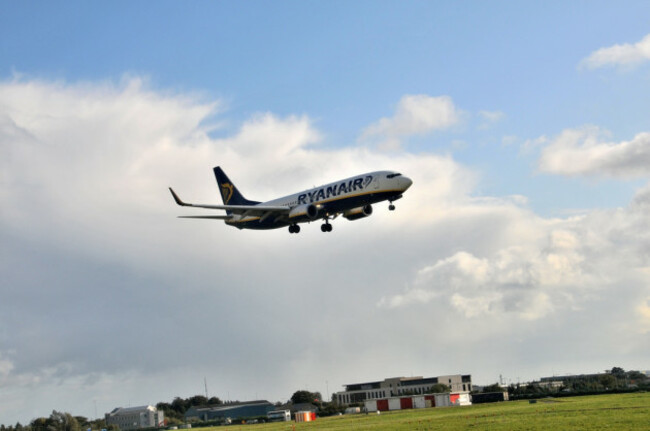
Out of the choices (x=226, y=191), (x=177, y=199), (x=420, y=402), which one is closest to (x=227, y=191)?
(x=226, y=191)

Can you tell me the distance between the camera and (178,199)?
307 ft

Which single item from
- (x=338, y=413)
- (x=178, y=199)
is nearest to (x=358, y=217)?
(x=178, y=199)

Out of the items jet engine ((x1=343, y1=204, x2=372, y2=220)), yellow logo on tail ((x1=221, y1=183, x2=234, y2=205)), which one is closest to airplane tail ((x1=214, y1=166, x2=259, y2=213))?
yellow logo on tail ((x1=221, y1=183, x2=234, y2=205))

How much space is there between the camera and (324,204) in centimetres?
9331

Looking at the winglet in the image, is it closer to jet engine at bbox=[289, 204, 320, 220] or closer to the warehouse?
jet engine at bbox=[289, 204, 320, 220]

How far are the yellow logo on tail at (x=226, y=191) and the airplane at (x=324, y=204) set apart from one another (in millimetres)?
17839

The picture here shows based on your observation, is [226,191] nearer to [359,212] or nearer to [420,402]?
[359,212]

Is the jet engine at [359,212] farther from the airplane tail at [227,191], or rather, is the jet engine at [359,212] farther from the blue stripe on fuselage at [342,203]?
the airplane tail at [227,191]

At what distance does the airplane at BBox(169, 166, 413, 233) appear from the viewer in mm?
89000

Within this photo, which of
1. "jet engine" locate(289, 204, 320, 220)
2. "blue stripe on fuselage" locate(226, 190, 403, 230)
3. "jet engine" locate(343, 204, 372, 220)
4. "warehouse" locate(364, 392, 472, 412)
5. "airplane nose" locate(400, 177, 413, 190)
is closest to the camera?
"airplane nose" locate(400, 177, 413, 190)

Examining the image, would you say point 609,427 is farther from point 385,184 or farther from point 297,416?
point 297,416

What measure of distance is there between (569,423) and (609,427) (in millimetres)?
7643

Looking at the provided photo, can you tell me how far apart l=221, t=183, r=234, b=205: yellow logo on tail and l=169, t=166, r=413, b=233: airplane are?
58.5 ft

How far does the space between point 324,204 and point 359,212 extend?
635 cm
